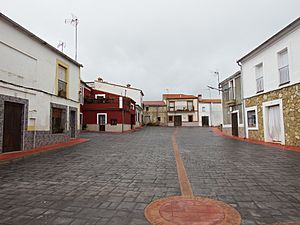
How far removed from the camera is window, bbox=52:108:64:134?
40.7 feet

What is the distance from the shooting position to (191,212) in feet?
10.4

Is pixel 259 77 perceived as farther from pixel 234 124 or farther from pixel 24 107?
pixel 24 107

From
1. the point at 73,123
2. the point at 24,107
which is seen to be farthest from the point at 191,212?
the point at 73,123

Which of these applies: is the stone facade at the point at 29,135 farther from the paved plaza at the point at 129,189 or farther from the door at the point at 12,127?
the paved plaza at the point at 129,189

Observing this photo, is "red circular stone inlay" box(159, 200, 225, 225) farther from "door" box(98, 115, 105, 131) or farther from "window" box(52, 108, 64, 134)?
"door" box(98, 115, 105, 131)

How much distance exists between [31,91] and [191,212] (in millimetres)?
9888

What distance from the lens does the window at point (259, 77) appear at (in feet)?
43.5

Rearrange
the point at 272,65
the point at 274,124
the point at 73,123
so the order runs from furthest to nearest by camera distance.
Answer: the point at 73,123
the point at 274,124
the point at 272,65

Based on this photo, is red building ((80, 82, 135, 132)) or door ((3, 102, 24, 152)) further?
red building ((80, 82, 135, 132))

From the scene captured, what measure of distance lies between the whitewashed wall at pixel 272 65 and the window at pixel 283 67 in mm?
171

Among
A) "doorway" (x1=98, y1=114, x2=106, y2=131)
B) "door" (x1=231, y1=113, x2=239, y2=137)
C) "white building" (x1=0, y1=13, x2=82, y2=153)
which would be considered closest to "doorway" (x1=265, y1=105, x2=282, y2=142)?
"door" (x1=231, y1=113, x2=239, y2=137)

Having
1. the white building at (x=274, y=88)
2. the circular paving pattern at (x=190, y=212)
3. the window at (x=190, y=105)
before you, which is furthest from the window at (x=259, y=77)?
the window at (x=190, y=105)

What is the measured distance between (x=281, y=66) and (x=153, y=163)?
29.8 ft

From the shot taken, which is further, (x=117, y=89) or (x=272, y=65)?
(x=117, y=89)
